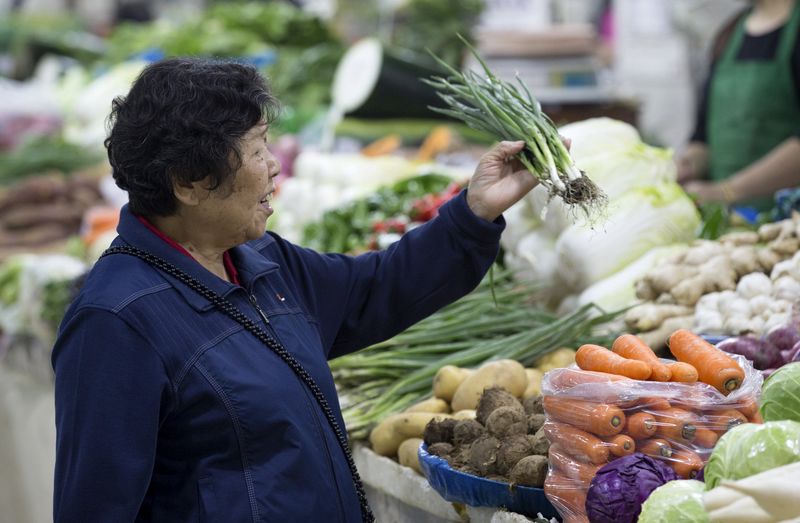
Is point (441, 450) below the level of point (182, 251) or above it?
below

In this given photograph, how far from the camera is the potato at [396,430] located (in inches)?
110

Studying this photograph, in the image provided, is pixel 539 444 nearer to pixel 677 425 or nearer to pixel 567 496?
pixel 567 496

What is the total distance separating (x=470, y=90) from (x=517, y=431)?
791 millimetres

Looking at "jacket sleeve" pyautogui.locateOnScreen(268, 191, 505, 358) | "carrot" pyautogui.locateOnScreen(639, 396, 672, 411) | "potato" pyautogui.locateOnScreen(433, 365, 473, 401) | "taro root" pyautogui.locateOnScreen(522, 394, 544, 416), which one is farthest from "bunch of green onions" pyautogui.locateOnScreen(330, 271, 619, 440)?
"carrot" pyautogui.locateOnScreen(639, 396, 672, 411)

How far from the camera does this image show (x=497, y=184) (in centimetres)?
236

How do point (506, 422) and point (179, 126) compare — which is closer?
point (179, 126)

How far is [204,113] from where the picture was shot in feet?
6.81

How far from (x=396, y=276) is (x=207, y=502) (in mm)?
746

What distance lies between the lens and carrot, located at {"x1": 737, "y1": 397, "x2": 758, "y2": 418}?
192cm

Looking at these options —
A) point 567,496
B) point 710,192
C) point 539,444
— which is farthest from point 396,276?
point 710,192

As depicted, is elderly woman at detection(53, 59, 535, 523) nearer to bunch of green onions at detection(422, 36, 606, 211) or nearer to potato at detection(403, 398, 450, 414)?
bunch of green onions at detection(422, 36, 606, 211)

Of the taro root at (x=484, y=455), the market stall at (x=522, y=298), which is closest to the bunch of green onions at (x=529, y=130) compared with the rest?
the market stall at (x=522, y=298)

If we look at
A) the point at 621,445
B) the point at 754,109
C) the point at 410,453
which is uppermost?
the point at 754,109

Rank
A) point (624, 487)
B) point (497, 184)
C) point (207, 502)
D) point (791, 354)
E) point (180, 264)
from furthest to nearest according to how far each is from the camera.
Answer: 1. point (791, 354)
2. point (497, 184)
3. point (180, 264)
4. point (207, 502)
5. point (624, 487)
